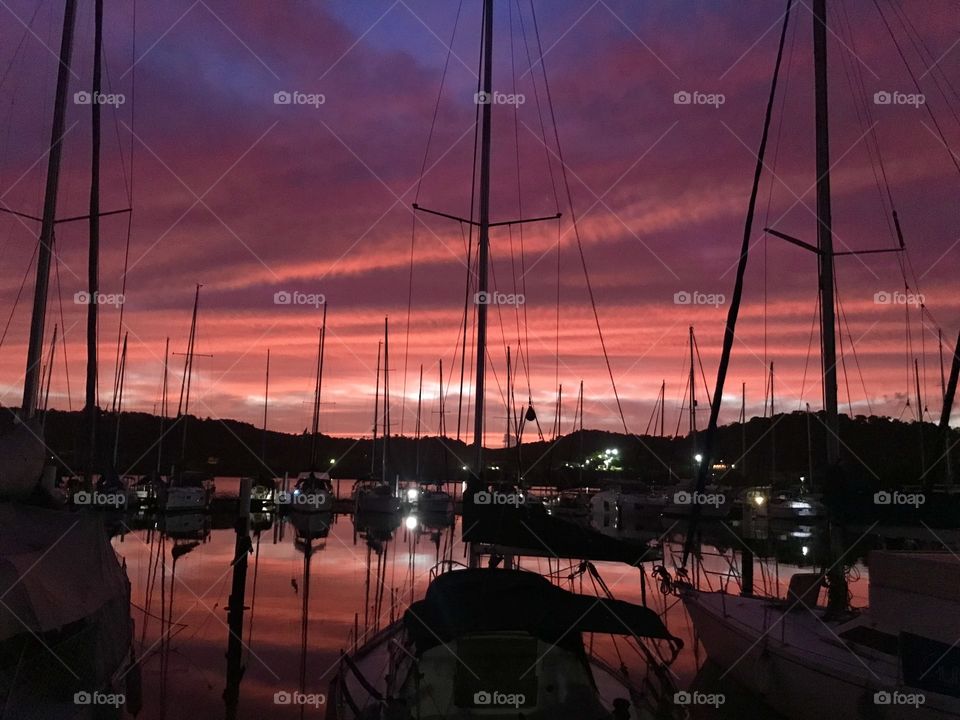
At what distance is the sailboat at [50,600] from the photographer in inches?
471

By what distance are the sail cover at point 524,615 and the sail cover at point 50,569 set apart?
6.20 m

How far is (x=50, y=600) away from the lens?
1230 centimetres

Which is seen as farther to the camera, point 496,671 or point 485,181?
point 485,181

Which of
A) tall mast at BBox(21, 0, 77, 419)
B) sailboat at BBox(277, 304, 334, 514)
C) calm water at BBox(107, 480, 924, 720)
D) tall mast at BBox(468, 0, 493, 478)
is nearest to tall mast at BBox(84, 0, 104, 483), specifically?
tall mast at BBox(21, 0, 77, 419)

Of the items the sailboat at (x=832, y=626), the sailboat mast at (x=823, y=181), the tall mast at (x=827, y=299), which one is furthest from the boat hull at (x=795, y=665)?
the sailboat mast at (x=823, y=181)

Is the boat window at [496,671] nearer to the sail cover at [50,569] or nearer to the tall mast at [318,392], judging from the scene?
the sail cover at [50,569]

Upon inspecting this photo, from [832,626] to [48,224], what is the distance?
17.9m

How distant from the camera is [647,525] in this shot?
52469 mm

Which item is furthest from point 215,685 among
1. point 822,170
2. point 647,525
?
point 647,525

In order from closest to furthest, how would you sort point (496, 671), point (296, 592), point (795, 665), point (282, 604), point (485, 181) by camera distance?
point (496, 671)
point (795, 665)
point (485, 181)
point (282, 604)
point (296, 592)

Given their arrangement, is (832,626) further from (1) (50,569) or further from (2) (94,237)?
(2) (94,237)

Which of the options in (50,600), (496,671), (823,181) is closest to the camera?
(496,671)

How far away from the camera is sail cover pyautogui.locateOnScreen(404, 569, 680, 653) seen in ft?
29.9

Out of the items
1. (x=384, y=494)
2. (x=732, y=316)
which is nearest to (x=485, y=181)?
(x=732, y=316)
